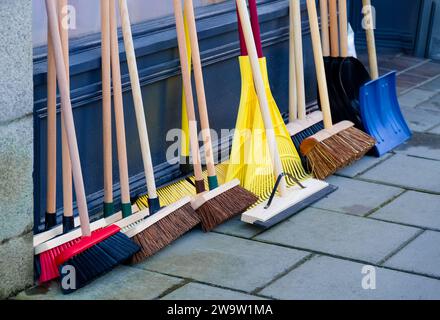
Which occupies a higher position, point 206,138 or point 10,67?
point 10,67

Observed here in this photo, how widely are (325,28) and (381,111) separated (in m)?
0.57

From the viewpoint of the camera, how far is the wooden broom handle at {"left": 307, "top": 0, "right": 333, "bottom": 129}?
4.53m

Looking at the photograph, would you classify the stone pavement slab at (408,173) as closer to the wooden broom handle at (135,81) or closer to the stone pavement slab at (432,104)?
the stone pavement slab at (432,104)

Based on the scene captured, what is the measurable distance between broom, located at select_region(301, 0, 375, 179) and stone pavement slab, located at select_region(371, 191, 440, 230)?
0.34 m

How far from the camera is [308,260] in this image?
147 inches

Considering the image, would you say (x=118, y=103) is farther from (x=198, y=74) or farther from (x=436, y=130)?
(x=436, y=130)

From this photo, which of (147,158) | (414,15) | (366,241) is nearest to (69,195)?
(147,158)

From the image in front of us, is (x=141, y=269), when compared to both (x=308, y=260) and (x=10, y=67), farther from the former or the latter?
(x=10, y=67)

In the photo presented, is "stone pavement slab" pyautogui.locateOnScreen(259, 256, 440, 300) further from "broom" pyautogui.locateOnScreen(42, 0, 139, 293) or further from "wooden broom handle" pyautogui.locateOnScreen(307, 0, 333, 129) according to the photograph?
"wooden broom handle" pyautogui.locateOnScreen(307, 0, 333, 129)

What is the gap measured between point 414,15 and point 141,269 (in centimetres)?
388

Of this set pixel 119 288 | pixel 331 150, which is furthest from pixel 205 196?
pixel 331 150

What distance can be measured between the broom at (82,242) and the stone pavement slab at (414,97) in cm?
277

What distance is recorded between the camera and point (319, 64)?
458cm

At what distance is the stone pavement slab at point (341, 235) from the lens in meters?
3.80
